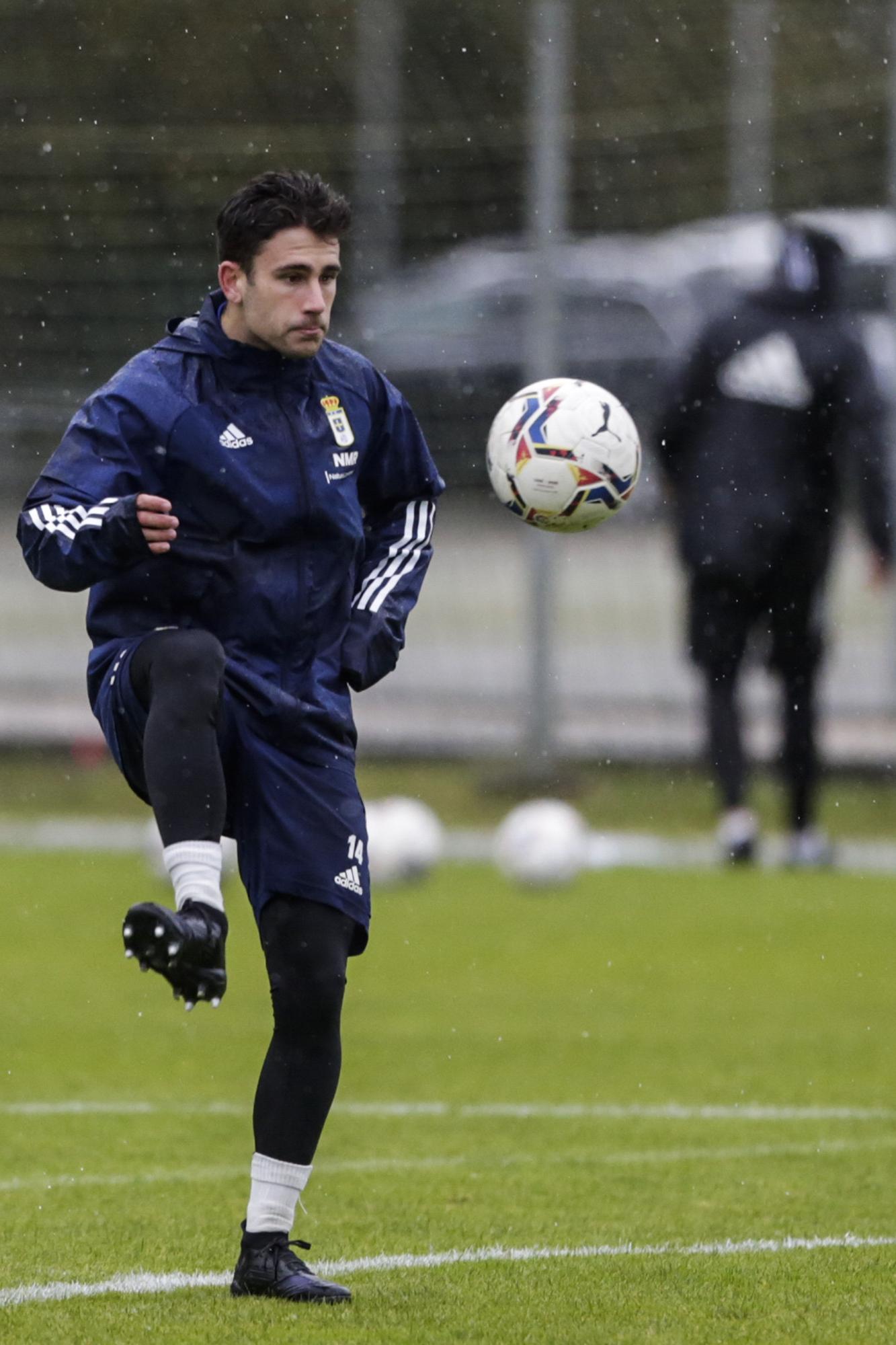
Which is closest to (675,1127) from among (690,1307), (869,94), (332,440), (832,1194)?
(832,1194)

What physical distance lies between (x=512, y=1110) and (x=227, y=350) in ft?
8.87

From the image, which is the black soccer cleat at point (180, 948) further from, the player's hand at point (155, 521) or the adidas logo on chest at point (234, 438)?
the adidas logo on chest at point (234, 438)

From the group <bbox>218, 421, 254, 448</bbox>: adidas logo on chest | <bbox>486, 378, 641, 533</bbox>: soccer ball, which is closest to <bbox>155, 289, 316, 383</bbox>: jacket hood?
<bbox>218, 421, 254, 448</bbox>: adidas logo on chest

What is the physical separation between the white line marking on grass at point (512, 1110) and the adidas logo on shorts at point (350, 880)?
2.05m

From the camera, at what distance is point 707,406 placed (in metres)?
11.3

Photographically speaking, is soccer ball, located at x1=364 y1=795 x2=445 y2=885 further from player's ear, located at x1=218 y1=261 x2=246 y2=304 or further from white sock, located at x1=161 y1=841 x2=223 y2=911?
white sock, located at x1=161 y1=841 x2=223 y2=911

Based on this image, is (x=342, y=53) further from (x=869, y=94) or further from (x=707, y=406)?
(x=707, y=406)

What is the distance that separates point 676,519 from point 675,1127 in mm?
5712

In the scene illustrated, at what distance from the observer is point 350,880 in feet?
14.6

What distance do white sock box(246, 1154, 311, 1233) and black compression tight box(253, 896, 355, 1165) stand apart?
0.02m

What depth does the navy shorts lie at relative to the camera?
173 inches

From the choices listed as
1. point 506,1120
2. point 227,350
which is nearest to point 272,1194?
point 227,350

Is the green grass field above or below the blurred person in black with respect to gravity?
below

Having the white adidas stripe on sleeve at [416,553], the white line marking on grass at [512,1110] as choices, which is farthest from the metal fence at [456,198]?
the white adidas stripe on sleeve at [416,553]
